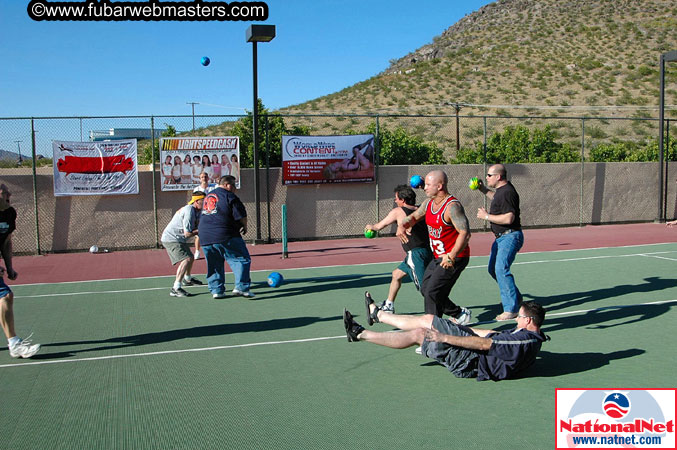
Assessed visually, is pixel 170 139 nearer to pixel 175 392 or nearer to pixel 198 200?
pixel 198 200

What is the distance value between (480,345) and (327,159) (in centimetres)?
1317

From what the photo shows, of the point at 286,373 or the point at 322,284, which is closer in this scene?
the point at 286,373

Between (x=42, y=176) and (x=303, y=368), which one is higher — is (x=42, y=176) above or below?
above

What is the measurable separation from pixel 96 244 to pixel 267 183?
482 cm

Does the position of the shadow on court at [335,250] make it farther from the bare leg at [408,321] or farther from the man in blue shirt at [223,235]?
the bare leg at [408,321]

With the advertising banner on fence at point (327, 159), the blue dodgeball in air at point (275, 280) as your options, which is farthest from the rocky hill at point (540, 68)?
the blue dodgeball in air at point (275, 280)

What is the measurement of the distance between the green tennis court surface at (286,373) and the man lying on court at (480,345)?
152 millimetres

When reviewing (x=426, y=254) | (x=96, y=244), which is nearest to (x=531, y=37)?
(x=96, y=244)

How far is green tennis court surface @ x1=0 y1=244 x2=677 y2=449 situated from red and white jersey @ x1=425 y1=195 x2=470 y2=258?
1.25m

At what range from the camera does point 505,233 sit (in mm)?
8648

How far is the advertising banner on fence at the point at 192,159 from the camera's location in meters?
17.1

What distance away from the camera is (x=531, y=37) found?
6919 centimetres

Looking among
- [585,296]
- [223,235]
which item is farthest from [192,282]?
[585,296]

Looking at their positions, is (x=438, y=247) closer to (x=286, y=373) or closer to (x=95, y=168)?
(x=286, y=373)
